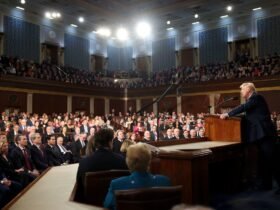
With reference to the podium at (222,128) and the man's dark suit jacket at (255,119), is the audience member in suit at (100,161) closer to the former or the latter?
the podium at (222,128)

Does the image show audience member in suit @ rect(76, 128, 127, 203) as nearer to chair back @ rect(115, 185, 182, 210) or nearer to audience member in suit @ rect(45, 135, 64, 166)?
chair back @ rect(115, 185, 182, 210)

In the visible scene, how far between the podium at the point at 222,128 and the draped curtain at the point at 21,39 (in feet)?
49.5

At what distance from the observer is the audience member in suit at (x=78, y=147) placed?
21.3 feet

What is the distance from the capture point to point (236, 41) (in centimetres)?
1859

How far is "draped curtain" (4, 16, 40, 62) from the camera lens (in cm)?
1670

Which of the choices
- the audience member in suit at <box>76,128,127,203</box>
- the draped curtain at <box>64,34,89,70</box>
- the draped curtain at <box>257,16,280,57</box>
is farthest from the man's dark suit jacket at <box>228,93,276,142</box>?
the draped curtain at <box>64,34,89,70</box>

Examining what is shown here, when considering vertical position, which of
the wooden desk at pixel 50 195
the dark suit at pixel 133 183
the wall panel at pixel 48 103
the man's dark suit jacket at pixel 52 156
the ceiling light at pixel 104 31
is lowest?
the man's dark suit jacket at pixel 52 156

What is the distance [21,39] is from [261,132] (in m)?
16.5

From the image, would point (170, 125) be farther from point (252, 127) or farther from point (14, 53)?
point (14, 53)

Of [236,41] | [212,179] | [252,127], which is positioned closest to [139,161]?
[252,127]

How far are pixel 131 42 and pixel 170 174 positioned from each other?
21189 mm

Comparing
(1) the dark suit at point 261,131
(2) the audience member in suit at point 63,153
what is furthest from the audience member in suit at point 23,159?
(1) the dark suit at point 261,131

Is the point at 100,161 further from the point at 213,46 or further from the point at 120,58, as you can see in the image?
the point at 120,58

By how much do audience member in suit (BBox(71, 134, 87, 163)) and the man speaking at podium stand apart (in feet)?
11.6
